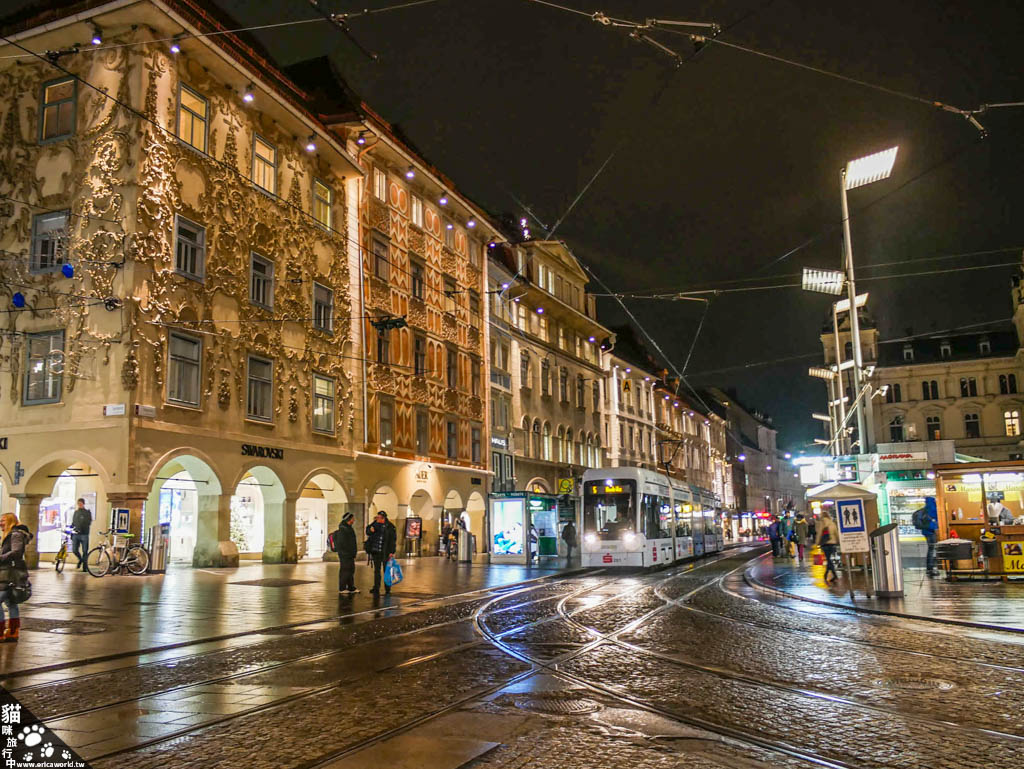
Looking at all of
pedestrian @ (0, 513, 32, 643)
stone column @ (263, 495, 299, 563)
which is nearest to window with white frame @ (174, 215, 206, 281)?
stone column @ (263, 495, 299, 563)

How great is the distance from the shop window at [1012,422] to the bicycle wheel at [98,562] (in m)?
78.5

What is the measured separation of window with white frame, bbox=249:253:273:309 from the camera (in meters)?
28.7

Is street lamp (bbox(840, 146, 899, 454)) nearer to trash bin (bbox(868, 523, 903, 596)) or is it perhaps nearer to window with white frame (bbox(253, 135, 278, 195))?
trash bin (bbox(868, 523, 903, 596))

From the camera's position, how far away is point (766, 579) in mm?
25422

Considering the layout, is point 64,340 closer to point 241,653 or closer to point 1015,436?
point 241,653

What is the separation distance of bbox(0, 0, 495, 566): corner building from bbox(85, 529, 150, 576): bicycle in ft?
2.59

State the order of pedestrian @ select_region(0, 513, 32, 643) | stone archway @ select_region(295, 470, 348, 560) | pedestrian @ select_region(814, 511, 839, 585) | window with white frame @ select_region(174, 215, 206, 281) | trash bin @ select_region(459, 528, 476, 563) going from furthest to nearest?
trash bin @ select_region(459, 528, 476, 563) < stone archway @ select_region(295, 470, 348, 560) < window with white frame @ select_region(174, 215, 206, 281) < pedestrian @ select_region(814, 511, 839, 585) < pedestrian @ select_region(0, 513, 32, 643)

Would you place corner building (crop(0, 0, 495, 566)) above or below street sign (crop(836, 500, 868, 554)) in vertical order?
above

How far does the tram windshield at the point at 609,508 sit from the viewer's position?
96.5ft

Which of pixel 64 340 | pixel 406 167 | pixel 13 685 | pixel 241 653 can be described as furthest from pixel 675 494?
pixel 13 685

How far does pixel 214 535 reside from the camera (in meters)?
26.8

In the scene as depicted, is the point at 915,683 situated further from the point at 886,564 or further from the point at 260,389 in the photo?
the point at 260,389

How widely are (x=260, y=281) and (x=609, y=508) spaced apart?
13.2m

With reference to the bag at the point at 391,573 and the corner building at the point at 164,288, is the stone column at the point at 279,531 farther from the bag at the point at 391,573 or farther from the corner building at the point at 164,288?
the bag at the point at 391,573
